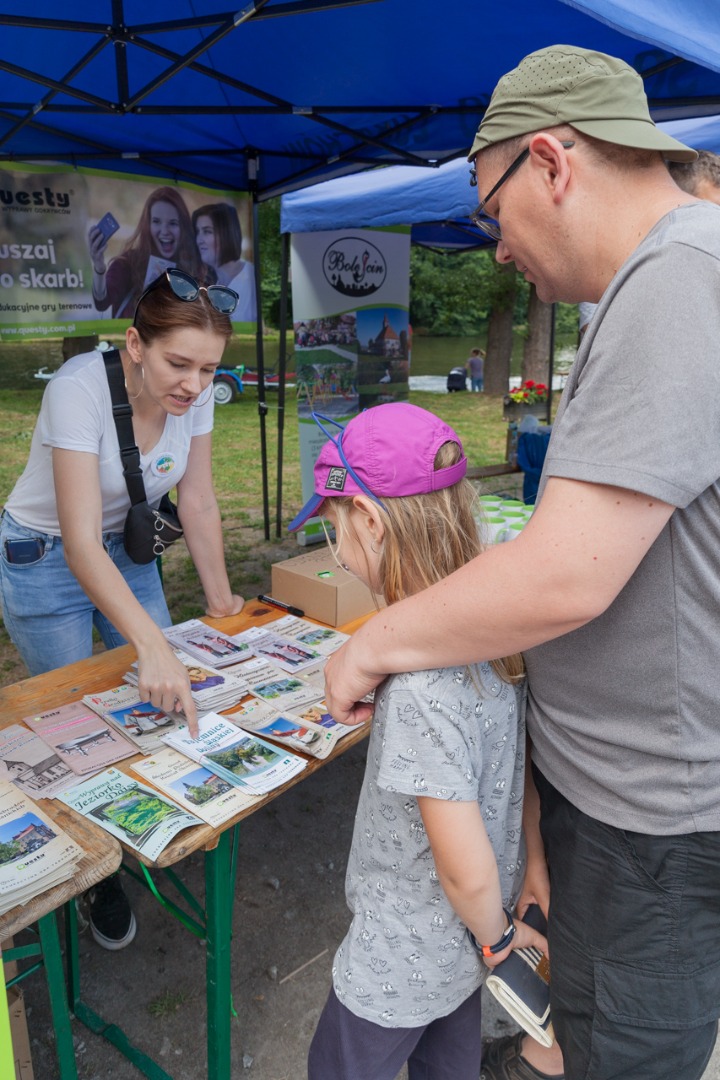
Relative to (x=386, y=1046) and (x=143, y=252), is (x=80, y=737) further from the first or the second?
(x=143, y=252)

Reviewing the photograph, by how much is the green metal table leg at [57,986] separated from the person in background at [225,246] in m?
3.65

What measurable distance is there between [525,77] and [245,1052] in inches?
87.4

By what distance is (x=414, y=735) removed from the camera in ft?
3.36

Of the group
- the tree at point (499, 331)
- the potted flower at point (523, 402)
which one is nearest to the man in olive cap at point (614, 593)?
the potted flower at point (523, 402)

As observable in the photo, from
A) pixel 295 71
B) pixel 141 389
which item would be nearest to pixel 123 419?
pixel 141 389

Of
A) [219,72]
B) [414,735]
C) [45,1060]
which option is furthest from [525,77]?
[219,72]

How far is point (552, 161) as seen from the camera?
0.85 m

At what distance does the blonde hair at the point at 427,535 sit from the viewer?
107 centimetres

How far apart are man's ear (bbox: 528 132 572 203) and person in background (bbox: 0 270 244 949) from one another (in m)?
1.10

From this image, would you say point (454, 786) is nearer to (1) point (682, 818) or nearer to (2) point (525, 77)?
(1) point (682, 818)

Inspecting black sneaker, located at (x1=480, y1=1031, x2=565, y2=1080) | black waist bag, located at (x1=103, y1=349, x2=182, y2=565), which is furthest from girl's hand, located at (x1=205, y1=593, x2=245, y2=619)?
black sneaker, located at (x1=480, y1=1031, x2=565, y2=1080)

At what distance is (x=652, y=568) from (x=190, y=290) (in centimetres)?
135

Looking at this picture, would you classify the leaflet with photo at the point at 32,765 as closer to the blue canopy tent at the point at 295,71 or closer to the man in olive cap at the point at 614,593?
the man in olive cap at the point at 614,593

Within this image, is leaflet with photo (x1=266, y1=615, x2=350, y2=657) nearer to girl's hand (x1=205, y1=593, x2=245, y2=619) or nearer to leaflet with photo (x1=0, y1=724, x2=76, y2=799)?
girl's hand (x1=205, y1=593, x2=245, y2=619)
